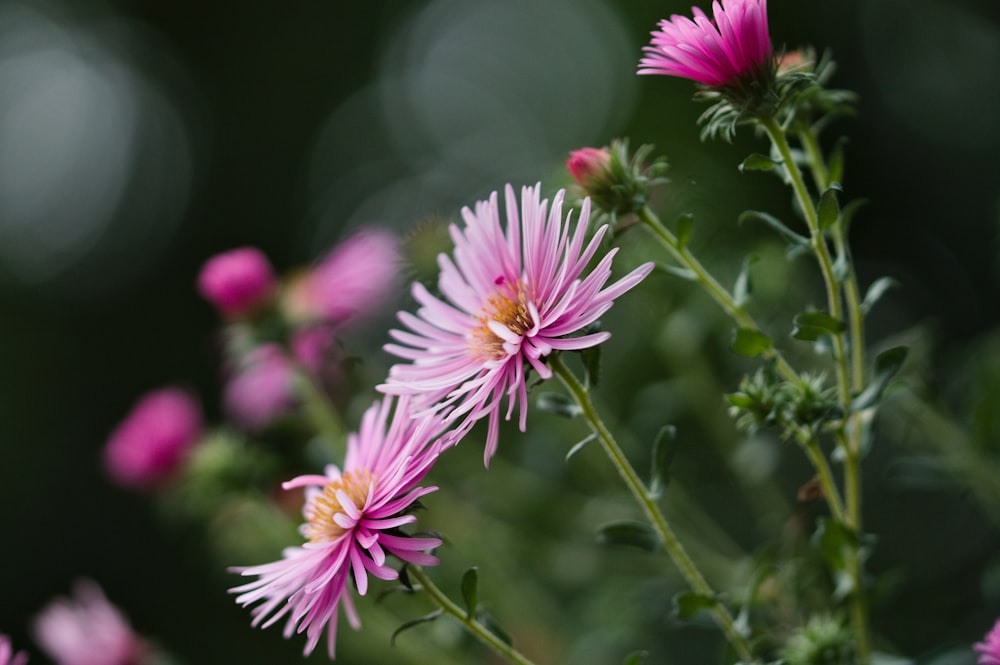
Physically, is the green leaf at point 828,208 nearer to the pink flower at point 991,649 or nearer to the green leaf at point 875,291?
the green leaf at point 875,291

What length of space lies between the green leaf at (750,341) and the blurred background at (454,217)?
12 cm

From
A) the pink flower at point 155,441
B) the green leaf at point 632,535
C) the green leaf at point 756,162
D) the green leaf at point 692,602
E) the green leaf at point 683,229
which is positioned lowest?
the green leaf at point 692,602

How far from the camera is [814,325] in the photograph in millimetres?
462

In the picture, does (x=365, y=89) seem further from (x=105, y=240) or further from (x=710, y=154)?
(x=710, y=154)

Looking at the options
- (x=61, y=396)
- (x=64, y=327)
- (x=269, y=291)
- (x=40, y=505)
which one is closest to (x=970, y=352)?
(x=269, y=291)

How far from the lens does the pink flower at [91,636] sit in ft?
2.73

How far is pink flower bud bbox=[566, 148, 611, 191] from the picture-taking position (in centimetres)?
50

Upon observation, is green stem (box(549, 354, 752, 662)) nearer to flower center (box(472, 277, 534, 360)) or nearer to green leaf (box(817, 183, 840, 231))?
flower center (box(472, 277, 534, 360))

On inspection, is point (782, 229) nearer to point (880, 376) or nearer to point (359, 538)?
point (880, 376)

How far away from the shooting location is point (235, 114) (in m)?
3.50

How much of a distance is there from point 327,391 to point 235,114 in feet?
8.86

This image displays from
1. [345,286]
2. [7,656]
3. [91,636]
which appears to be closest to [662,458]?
[7,656]

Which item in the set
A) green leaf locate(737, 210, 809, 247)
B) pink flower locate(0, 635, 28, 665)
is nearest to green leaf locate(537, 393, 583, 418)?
green leaf locate(737, 210, 809, 247)

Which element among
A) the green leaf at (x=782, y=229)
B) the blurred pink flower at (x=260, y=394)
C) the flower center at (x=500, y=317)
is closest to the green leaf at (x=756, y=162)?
the green leaf at (x=782, y=229)
